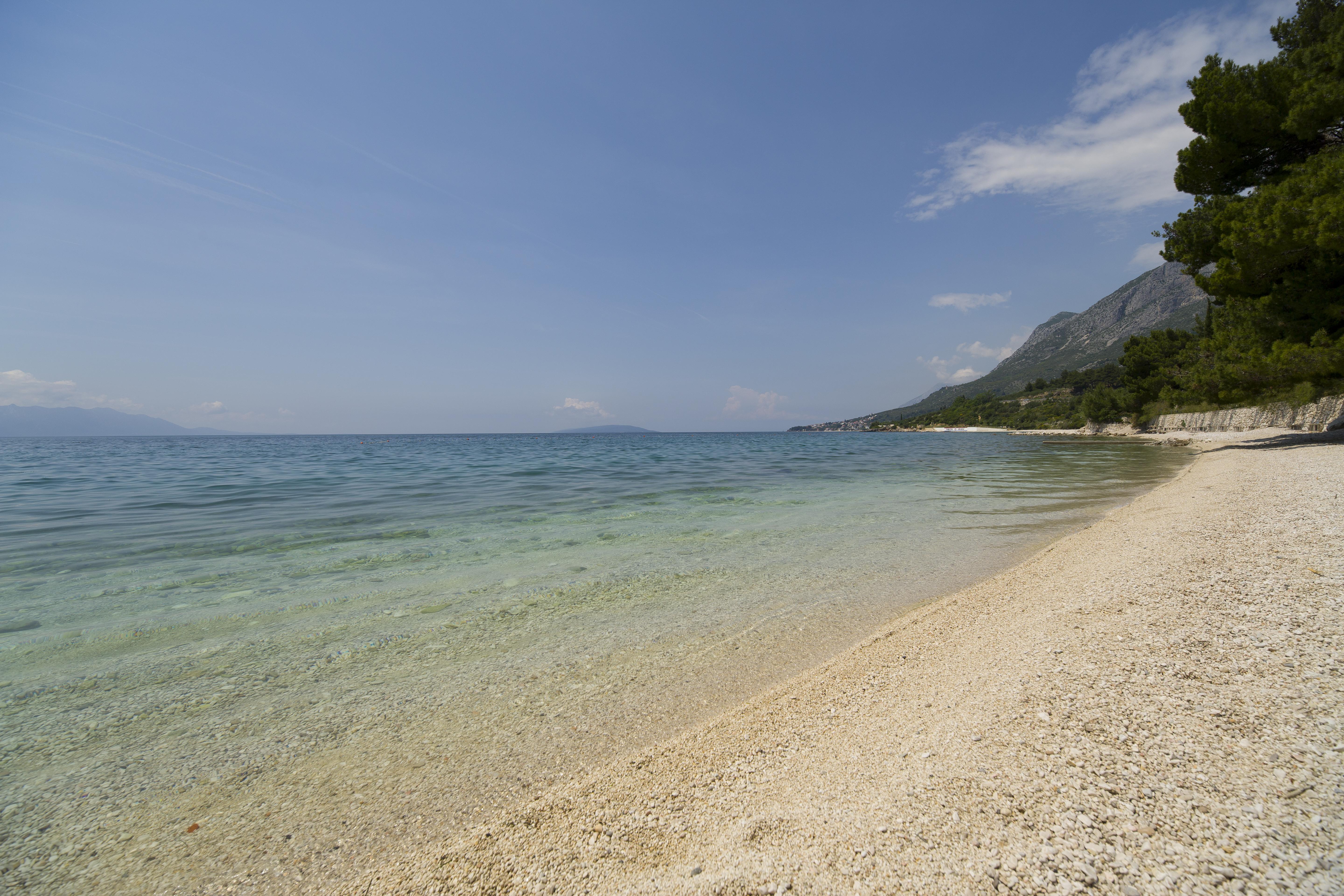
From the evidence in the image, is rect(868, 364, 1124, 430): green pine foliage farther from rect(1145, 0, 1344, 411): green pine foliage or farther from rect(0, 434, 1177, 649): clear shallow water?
rect(0, 434, 1177, 649): clear shallow water

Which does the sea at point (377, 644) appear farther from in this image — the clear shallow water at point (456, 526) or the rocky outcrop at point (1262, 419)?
the rocky outcrop at point (1262, 419)

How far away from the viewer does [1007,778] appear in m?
2.17

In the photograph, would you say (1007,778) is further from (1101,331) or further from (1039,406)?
(1101,331)

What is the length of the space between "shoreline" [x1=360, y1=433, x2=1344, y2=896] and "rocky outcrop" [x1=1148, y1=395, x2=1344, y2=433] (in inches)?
1337

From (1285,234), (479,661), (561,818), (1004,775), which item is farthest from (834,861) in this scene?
(1285,234)

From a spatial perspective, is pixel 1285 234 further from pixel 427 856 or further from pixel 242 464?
pixel 242 464

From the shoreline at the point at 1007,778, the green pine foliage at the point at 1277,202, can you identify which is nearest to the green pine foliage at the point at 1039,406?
the green pine foliage at the point at 1277,202

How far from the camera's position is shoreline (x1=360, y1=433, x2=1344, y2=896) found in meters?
1.75

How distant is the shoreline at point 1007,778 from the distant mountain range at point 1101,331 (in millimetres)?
149684

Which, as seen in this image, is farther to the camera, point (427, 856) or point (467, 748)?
point (467, 748)

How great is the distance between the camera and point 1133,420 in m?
53.8

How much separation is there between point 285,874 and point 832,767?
2663 mm

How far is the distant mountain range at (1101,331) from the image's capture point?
13638 centimetres

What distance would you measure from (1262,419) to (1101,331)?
168 m
